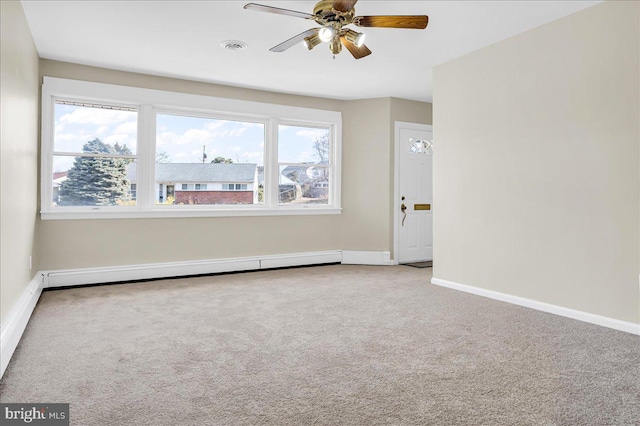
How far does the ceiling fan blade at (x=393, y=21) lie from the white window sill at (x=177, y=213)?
3.14 meters

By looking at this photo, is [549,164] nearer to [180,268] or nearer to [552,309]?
[552,309]

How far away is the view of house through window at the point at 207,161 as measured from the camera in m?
5.01

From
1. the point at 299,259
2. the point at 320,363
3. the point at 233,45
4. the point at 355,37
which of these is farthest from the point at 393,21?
the point at 299,259

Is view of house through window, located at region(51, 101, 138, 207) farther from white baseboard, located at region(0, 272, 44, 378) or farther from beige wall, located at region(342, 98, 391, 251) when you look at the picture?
beige wall, located at region(342, 98, 391, 251)

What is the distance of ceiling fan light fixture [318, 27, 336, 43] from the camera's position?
2906 millimetres

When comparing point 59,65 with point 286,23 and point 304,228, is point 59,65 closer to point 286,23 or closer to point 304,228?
point 286,23

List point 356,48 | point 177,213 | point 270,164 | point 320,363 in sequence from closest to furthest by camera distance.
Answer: point 320,363 < point 356,48 < point 177,213 < point 270,164

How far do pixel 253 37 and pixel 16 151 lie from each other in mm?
2127

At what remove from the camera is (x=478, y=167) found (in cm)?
408

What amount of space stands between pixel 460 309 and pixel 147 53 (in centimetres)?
388

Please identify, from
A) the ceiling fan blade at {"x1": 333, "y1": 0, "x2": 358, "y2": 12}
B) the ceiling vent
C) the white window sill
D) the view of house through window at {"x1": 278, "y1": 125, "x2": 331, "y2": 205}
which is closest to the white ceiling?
the ceiling vent

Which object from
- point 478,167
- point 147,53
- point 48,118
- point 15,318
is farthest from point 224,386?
point 48,118

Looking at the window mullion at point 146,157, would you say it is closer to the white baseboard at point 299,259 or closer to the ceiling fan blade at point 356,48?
the white baseboard at point 299,259

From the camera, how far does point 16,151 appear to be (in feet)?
10.00
